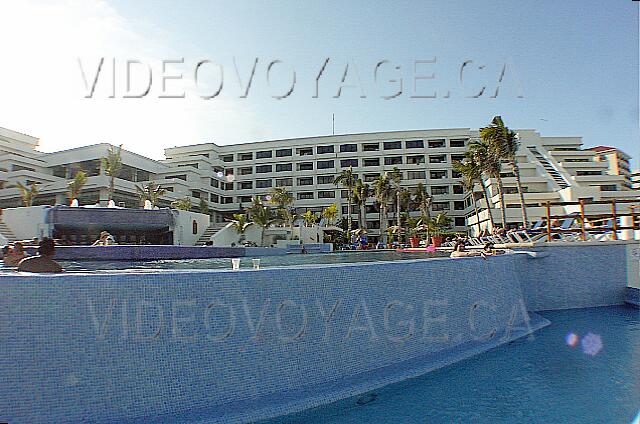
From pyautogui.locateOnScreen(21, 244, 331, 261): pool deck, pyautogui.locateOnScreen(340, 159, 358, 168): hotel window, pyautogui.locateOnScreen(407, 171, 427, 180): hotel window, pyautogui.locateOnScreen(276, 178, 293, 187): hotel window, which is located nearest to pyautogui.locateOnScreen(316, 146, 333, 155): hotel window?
pyautogui.locateOnScreen(340, 159, 358, 168): hotel window

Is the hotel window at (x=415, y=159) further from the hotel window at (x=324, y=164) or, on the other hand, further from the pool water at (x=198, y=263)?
the pool water at (x=198, y=263)

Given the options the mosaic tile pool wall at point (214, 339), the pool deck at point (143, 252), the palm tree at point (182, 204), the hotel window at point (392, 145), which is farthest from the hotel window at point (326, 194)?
the mosaic tile pool wall at point (214, 339)

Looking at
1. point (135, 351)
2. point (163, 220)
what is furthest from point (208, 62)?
point (163, 220)

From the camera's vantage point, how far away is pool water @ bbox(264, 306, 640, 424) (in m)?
5.18

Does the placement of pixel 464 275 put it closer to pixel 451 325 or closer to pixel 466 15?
pixel 451 325

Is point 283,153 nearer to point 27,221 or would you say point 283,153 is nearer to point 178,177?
point 178,177

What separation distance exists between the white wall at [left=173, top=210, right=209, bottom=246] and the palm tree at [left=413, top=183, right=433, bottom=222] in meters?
25.5

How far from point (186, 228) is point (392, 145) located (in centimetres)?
3512

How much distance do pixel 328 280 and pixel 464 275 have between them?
3181mm

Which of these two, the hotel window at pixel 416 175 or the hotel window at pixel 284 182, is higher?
the hotel window at pixel 416 175

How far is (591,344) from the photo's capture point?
8.45 meters

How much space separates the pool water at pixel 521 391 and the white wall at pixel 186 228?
28171 mm

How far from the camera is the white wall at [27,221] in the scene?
27.2m

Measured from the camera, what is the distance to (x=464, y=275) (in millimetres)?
7973
